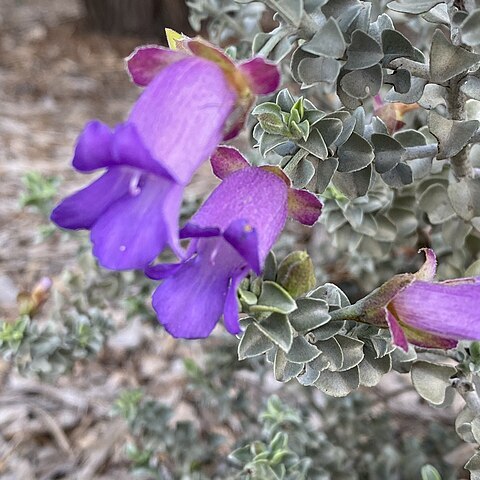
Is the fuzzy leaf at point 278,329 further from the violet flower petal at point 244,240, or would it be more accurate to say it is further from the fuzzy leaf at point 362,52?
the fuzzy leaf at point 362,52

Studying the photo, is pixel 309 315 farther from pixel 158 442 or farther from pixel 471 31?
pixel 158 442

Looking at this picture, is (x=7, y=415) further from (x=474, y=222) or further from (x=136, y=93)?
(x=136, y=93)

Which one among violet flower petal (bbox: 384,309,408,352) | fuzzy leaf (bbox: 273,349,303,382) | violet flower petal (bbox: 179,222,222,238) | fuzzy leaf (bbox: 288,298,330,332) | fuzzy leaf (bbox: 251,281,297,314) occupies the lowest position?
fuzzy leaf (bbox: 273,349,303,382)

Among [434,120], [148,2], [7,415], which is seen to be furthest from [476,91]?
[148,2]

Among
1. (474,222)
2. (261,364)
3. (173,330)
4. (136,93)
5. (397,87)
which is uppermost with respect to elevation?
(397,87)

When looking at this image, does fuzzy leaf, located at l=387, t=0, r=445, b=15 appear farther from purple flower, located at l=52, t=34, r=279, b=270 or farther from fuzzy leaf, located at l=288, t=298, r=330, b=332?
fuzzy leaf, located at l=288, t=298, r=330, b=332

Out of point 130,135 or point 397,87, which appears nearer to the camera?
point 130,135

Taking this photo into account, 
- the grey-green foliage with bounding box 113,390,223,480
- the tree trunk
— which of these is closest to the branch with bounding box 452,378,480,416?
the grey-green foliage with bounding box 113,390,223,480
